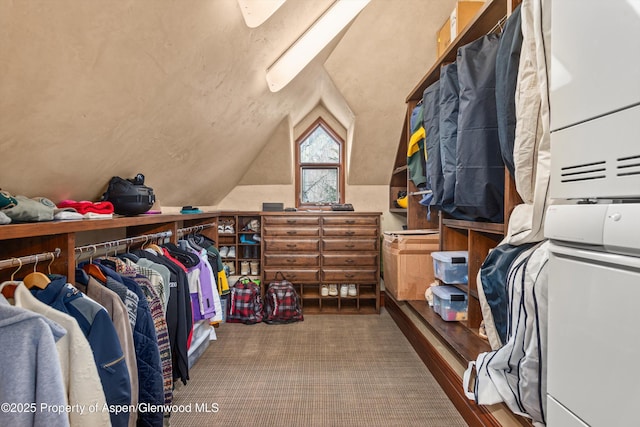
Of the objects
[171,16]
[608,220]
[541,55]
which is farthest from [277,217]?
[608,220]

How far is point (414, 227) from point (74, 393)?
2.82 meters

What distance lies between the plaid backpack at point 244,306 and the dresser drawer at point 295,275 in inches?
9.7

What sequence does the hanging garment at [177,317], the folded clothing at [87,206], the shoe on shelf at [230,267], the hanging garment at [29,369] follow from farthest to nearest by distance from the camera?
1. the shoe on shelf at [230,267]
2. the hanging garment at [177,317]
3. the folded clothing at [87,206]
4. the hanging garment at [29,369]

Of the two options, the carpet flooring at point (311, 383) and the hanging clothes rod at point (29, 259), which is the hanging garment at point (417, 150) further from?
the hanging clothes rod at point (29, 259)

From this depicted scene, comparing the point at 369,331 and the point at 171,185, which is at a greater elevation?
the point at 171,185

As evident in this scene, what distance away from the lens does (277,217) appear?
3.87 meters

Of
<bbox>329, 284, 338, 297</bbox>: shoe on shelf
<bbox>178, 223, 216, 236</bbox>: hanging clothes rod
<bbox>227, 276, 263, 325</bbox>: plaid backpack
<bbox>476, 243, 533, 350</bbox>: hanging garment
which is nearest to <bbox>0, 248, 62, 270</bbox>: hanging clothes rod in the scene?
<bbox>178, 223, 216, 236</bbox>: hanging clothes rod

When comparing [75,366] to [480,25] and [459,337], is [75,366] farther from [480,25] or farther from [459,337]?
[480,25]

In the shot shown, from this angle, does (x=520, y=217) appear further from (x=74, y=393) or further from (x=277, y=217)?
(x=277, y=217)

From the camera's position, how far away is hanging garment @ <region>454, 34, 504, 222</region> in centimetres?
172

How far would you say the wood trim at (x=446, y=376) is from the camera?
175 cm

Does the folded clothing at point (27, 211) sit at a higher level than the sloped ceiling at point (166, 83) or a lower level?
lower

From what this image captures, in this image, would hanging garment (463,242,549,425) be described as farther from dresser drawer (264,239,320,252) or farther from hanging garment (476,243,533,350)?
dresser drawer (264,239,320,252)

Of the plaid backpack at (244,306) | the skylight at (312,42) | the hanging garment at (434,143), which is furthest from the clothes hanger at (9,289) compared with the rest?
Result: the plaid backpack at (244,306)
